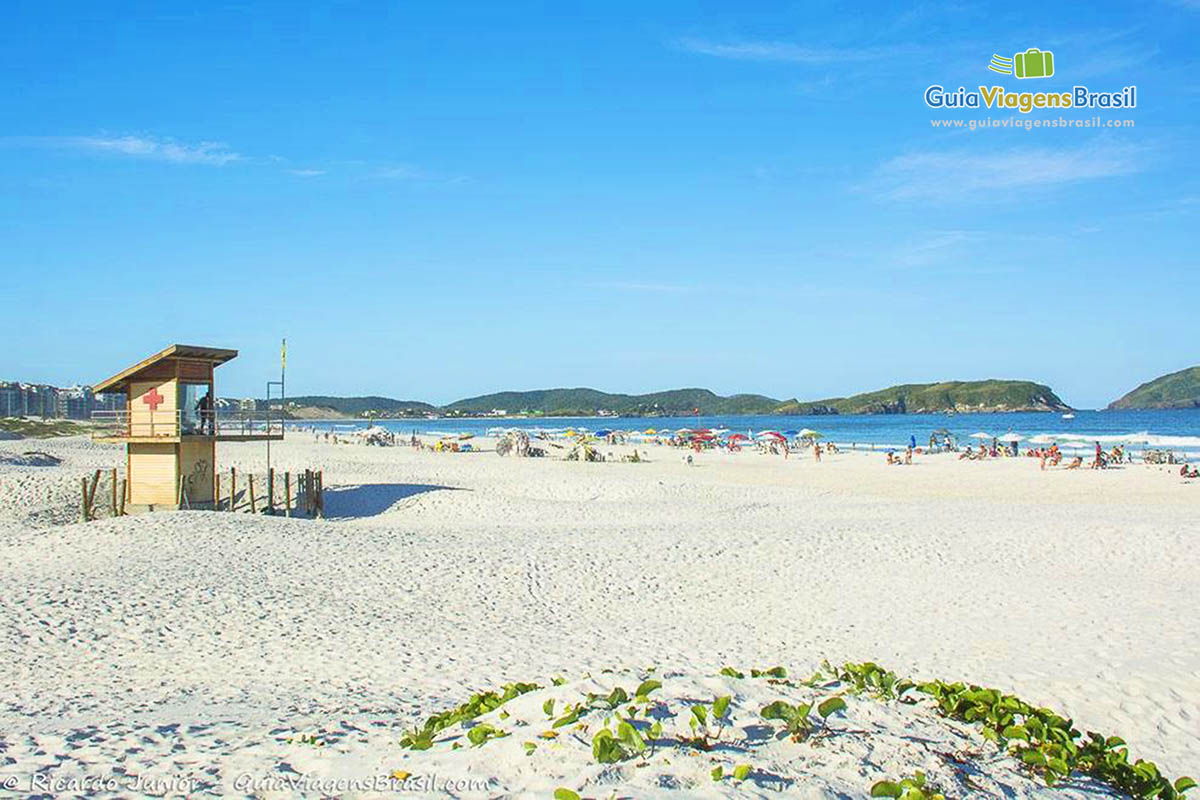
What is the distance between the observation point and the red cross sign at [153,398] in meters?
21.1

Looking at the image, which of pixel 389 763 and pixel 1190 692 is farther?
pixel 1190 692

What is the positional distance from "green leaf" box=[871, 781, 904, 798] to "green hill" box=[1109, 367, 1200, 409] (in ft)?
618

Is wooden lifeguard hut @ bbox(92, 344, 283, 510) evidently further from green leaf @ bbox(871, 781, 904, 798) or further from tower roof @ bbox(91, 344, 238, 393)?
green leaf @ bbox(871, 781, 904, 798)

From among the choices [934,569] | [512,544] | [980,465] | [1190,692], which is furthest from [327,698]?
[980,465]

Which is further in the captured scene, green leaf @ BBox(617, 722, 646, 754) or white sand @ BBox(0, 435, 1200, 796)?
white sand @ BBox(0, 435, 1200, 796)

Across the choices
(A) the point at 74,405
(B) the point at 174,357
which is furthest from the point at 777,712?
(A) the point at 74,405

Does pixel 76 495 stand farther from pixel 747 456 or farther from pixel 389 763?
pixel 747 456

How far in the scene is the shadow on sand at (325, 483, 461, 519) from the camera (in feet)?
78.4

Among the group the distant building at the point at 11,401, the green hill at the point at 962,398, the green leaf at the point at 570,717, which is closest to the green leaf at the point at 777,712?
the green leaf at the point at 570,717

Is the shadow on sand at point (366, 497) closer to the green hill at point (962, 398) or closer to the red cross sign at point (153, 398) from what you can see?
the red cross sign at point (153, 398)

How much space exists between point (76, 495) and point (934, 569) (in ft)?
72.4

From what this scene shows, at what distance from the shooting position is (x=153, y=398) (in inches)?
834

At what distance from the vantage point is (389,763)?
4.69 metres

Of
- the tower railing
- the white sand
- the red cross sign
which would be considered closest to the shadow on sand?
the white sand
